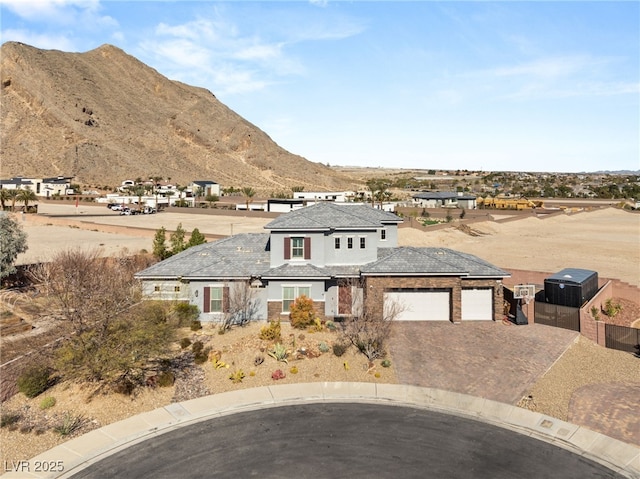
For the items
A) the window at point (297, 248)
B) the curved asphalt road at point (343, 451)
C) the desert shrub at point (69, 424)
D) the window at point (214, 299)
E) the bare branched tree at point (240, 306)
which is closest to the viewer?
the curved asphalt road at point (343, 451)

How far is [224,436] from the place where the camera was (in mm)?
16578

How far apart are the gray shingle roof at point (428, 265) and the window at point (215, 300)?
943 centimetres

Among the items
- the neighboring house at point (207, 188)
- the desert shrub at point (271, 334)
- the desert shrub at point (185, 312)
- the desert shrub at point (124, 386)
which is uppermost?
the neighboring house at point (207, 188)

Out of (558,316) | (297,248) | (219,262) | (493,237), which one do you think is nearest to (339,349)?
(297,248)

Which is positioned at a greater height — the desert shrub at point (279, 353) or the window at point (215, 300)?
the window at point (215, 300)

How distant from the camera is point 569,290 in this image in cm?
2920

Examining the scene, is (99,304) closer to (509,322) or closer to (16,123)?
(509,322)

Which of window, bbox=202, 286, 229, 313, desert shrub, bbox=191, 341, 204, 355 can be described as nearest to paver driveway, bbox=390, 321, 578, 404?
desert shrub, bbox=191, 341, 204, 355

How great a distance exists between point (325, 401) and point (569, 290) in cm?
1952

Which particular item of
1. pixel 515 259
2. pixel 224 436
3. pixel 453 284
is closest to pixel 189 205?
pixel 515 259

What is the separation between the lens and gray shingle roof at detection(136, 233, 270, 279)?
28.5 m

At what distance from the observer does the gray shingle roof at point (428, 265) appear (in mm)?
28172

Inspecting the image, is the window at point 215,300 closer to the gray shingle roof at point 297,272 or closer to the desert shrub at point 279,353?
the gray shingle roof at point 297,272

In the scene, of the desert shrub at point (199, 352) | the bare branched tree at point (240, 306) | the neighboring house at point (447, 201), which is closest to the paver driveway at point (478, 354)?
the bare branched tree at point (240, 306)
